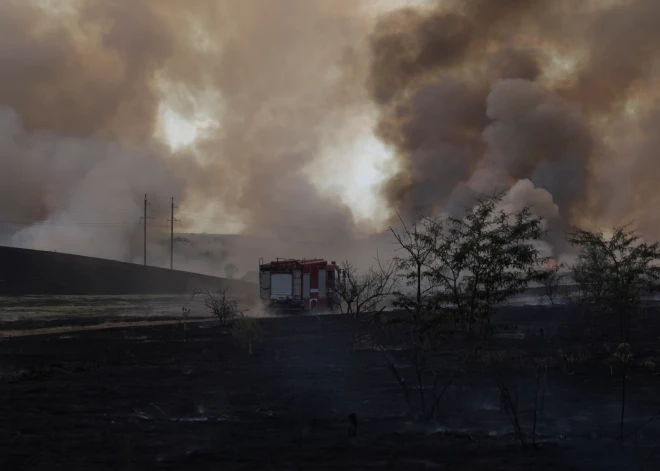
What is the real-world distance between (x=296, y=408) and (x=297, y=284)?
31339 millimetres

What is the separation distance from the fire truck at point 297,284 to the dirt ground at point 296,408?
1578 centimetres

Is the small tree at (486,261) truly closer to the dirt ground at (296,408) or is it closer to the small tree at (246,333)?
the dirt ground at (296,408)

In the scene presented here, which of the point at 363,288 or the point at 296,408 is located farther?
the point at 363,288

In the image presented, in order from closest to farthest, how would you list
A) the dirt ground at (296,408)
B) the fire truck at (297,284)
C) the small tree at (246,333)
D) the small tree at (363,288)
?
the dirt ground at (296,408) < the small tree at (363,288) < the small tree at (246,333) < the fire truck at (297,284)

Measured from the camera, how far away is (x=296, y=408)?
55.2ft

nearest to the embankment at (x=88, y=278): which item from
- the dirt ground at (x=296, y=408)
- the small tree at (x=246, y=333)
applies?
the small tree at (x=246, y=333)

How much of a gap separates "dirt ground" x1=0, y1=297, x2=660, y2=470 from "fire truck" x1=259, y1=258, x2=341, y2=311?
1578 centimetres

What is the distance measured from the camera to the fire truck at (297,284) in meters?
47.6

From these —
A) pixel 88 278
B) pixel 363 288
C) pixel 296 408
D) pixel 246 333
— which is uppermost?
pixel 88 278

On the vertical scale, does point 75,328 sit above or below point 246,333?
below

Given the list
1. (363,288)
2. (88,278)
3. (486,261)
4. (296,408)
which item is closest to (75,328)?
(363,288)

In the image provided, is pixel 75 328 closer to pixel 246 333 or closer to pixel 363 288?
pixel 246 333

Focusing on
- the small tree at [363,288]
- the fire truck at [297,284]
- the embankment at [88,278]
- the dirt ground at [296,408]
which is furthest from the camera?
the embankment at [88,278]

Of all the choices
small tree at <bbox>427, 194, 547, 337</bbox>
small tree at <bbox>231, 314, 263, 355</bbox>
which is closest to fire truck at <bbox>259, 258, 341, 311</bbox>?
small tree at <bbox>231, 314, 263, 355</bbox>
